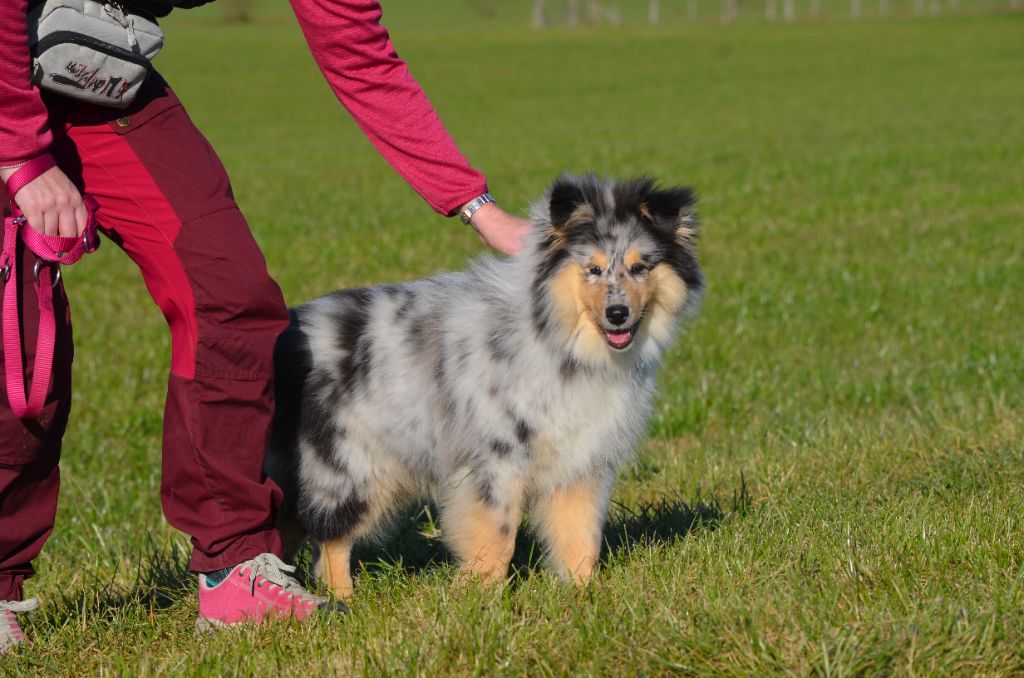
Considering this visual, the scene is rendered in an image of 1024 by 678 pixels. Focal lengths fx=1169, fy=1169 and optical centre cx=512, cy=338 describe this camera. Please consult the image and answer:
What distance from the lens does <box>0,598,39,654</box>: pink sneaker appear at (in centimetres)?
356

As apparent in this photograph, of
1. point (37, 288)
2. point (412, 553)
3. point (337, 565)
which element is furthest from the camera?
point (412, 553)

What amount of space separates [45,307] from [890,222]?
12760mm

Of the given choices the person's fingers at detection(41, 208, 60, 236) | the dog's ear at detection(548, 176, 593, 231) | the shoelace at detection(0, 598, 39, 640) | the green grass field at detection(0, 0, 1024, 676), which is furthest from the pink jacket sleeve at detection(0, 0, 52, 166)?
the dog's ear at detection(548, 176, 593, 231)

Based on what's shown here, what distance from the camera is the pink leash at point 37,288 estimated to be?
3312mm

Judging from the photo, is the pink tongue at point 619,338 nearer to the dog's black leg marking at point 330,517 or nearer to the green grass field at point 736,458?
the green grass field at point 736,458

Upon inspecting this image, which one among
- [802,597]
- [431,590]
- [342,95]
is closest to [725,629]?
[802,597]

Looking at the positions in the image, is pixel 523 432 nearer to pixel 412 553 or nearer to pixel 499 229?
pixel 499 229

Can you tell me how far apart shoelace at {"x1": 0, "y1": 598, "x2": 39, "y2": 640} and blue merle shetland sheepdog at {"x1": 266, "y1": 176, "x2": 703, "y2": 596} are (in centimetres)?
106

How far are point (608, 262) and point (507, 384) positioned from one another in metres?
0.54

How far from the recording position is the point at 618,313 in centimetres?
388

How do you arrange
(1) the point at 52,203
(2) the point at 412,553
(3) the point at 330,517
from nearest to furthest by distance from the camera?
(1) the point at 52,203 < (3) the point at 330,517 < (2) the point at 412,553

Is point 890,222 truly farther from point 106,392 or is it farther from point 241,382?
point 241,382

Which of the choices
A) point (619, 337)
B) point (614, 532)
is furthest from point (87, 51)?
point (614, 532)

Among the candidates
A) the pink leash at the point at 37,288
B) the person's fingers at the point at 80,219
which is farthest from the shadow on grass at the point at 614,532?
the person's fingers at the point at 80,219
